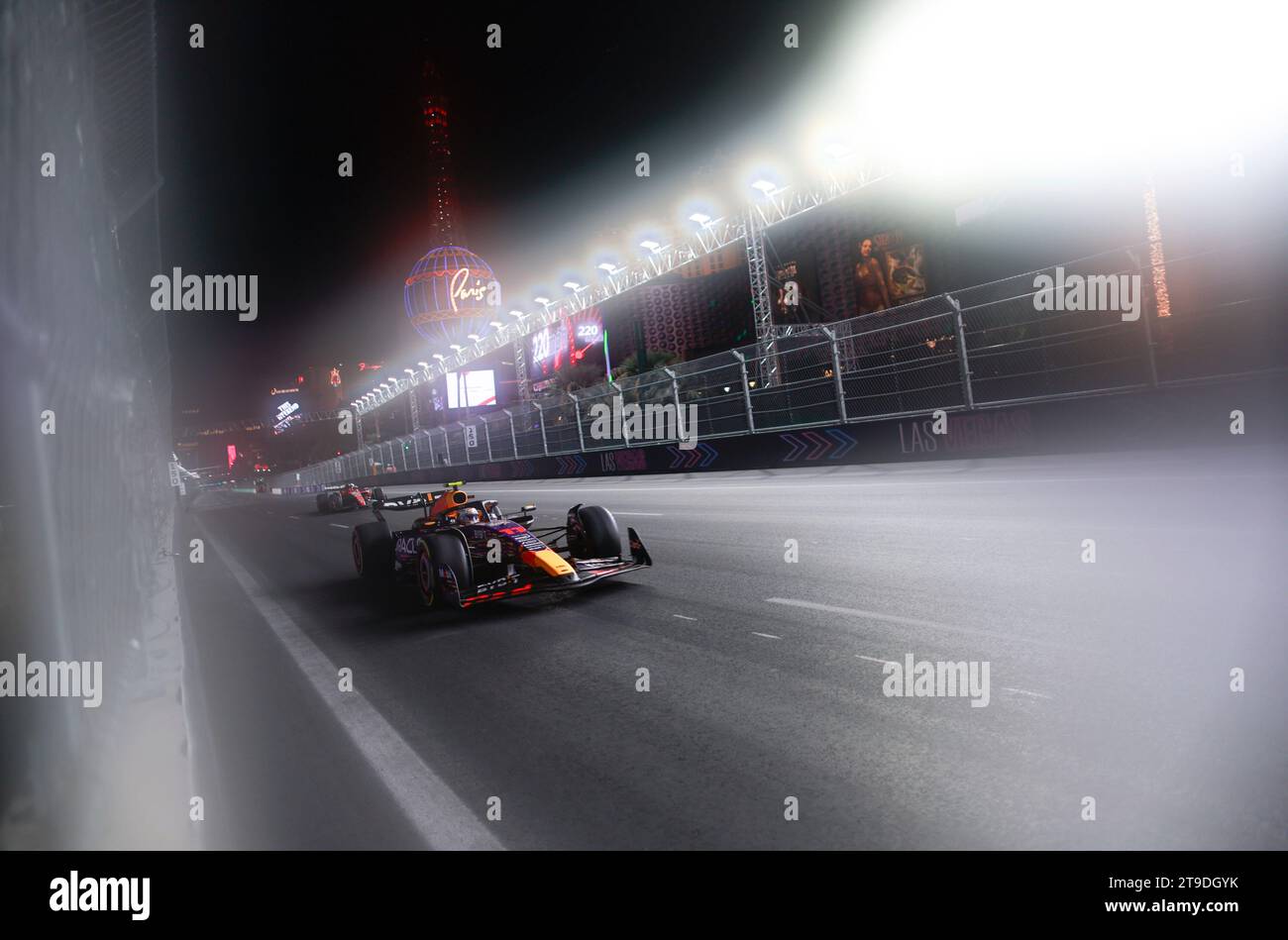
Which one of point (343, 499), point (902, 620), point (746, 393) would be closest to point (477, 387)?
point (343, 499)

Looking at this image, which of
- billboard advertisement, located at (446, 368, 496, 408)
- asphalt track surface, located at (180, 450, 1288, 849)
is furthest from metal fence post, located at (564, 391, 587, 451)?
billboard advertisement, located at (446, 368, 496, 408)

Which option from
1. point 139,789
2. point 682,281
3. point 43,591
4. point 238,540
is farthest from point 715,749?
point 682,281

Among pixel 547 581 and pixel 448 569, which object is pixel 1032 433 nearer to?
pixel 547 581

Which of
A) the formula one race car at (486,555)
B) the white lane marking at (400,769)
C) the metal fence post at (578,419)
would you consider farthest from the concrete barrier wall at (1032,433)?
the white lane marking at (400,769)

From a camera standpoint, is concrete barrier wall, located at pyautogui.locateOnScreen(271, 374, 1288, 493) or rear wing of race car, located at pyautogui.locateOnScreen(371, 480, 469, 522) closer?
rear wing of race car, located at pyautogui.locateOnScreen(371, 480, 469, 522)

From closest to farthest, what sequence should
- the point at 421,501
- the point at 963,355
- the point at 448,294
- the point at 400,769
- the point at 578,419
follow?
1. the point at 400,769
2. the point at 421,501
3. the point at 963,355
4. the point at 578,419
5. the point at 448,294

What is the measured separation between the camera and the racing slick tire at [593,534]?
703 cm

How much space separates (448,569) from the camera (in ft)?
20.6

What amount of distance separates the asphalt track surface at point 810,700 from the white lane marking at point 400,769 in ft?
0.04

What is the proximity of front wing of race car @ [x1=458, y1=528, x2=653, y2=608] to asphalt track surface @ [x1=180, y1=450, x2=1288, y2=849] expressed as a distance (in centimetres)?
17

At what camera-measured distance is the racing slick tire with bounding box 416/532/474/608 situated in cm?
621

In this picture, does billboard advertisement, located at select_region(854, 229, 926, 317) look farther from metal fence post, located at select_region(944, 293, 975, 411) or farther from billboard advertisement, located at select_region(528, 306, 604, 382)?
billboard advertisement, located at select_region(528, 306, 604, 382)

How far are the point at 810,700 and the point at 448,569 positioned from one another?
11.2 ft

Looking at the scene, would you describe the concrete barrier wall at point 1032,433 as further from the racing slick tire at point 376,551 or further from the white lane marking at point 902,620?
the racing slick tire at point 376,551
